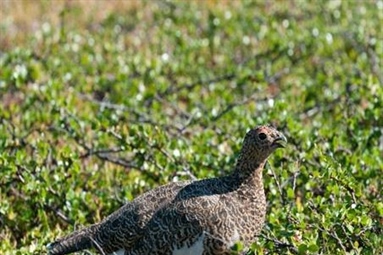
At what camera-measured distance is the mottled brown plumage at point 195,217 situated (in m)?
5.59

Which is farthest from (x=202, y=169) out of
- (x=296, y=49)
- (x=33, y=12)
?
(x=33, y=12)

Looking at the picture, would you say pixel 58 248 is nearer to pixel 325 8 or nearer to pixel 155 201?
pixel 155 201

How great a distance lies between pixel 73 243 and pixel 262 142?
1.17 meters

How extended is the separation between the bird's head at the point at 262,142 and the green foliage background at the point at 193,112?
37cm

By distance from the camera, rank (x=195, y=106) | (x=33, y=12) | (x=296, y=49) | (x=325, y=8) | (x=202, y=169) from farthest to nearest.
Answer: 1. (x=33, y=12)
2. (x=325, y=8)
3. (x=296, y=49)
4. (x=195, y=106)
5. (x=202, y=169)

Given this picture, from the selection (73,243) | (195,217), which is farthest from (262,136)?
(73,243)

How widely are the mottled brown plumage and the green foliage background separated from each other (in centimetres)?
24

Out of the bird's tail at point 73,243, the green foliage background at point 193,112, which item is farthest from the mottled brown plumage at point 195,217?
the green foliage background at point 193,112

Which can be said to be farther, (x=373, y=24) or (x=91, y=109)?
(x=373, y=24)

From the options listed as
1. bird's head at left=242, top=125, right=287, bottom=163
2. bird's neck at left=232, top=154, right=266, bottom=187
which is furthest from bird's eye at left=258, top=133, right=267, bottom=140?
bird's neck at left=232, top=154, right=266, bottom=187

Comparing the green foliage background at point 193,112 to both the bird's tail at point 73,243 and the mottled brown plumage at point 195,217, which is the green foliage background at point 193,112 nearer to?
the mottled brown plumage at point 195,217

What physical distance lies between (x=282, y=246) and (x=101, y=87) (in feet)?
14.3

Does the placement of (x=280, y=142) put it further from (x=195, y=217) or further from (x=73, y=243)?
(x=73, y=243)

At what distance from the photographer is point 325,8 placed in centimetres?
1234
